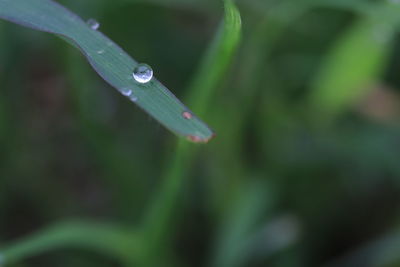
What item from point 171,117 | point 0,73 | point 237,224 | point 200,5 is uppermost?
point 200,5

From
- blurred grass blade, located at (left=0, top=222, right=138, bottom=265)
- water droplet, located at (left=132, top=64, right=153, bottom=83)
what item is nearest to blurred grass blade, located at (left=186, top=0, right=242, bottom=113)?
water droplet, located at (left=132, top=64, right=153, bottom=83)

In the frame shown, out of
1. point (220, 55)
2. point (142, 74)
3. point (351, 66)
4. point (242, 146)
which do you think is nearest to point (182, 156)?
point (220, 55)

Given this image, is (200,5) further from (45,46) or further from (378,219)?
(378,219)

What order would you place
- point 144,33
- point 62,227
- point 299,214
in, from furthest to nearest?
point 144,33 → point 299,214 → point 62,227

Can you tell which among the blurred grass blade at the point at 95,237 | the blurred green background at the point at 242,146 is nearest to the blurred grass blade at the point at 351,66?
the blurred green background at the point at 242,146

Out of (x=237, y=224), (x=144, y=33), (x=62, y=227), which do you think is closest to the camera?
(x=62, y=227)

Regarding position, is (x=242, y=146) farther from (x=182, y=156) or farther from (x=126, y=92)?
(x=126, y=92)

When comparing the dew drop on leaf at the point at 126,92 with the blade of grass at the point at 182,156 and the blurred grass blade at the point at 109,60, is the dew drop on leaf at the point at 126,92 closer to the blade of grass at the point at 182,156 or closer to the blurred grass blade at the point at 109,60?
the blurred grass blade at the point at 109,60

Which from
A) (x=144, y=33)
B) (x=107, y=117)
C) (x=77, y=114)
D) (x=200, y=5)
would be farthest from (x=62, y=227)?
(x=200, y=5)

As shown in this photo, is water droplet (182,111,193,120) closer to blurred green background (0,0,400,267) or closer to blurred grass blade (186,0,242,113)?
blurred grass blade (186,0,242,113)
